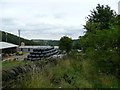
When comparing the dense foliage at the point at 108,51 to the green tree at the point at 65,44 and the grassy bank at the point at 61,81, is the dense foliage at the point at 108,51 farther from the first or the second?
the green tree at the point at 65,44

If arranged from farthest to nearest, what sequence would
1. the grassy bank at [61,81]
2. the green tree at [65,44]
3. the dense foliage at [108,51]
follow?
the green tree at [65,44] < the dense foliage at [108,51] < the grassy bank at [61,81]

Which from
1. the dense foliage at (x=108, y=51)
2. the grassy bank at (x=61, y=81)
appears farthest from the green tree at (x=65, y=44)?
the dense foliage at (x=108, y=51)

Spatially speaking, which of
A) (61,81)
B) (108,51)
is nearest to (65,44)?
(108,51)

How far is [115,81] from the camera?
39.2 ft

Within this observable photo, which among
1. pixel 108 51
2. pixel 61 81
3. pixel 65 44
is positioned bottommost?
pixel 61 81

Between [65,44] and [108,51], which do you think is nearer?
[108,51]

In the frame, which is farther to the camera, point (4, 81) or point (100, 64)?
point (100, 64)

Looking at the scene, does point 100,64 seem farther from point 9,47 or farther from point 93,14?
point 9,47

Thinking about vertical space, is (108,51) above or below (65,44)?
above

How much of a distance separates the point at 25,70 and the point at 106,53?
378cm

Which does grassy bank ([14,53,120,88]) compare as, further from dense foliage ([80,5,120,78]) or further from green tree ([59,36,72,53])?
green tree ([59,36,72,53])

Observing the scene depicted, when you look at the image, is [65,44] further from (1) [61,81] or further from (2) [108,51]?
(1) [61,81]

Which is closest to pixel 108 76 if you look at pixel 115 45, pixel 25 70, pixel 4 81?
pixel 115 45

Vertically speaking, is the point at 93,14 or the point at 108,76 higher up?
the point at 93,14
